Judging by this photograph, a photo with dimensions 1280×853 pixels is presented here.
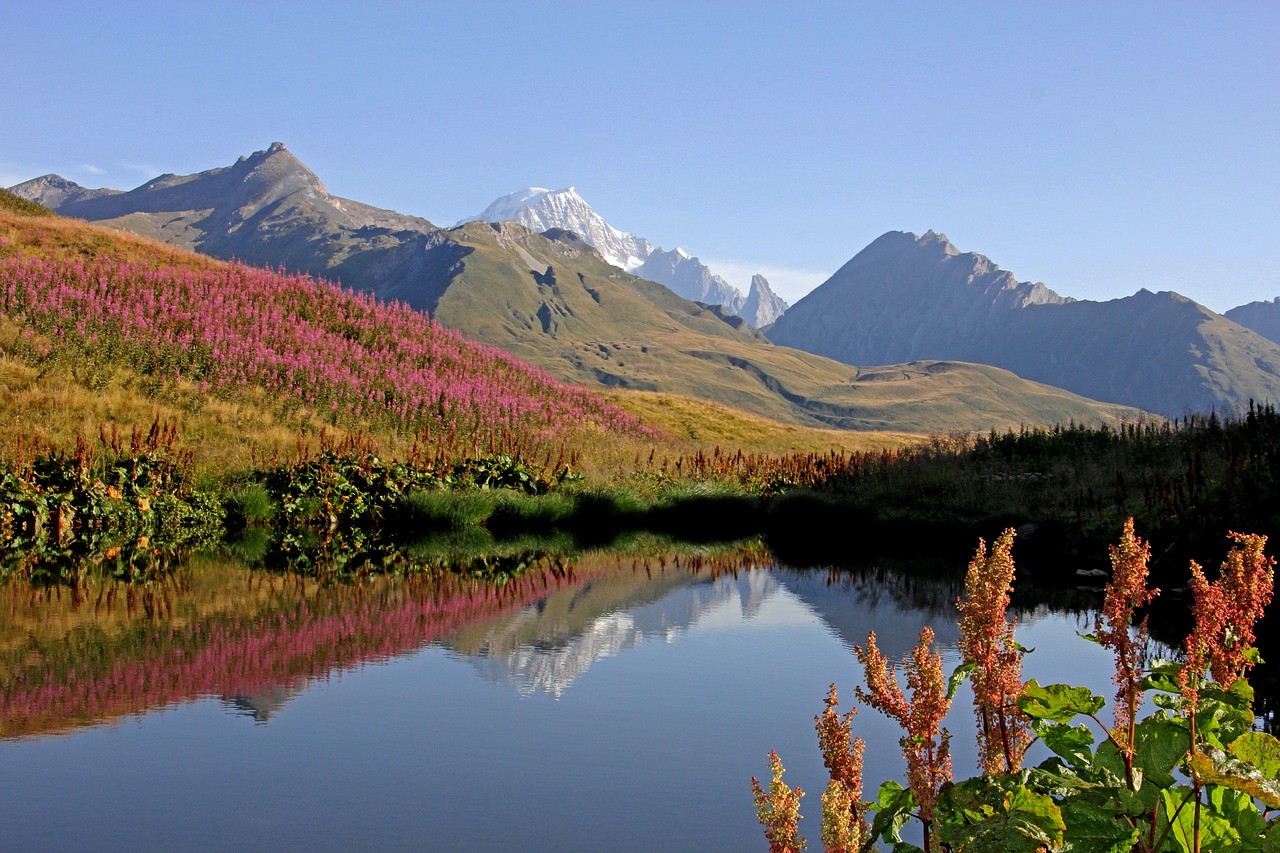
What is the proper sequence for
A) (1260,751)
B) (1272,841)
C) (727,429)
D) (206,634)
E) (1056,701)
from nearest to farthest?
(1260,751) < (1272,841) < (1056,701) < (206,634) < (727,429)

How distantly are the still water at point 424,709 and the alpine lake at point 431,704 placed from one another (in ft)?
0.10

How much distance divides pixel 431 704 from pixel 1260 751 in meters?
7.55

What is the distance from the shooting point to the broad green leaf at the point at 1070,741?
399cm

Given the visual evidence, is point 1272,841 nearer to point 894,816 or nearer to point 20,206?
point 894,816

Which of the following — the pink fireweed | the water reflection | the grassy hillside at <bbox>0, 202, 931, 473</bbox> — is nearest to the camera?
the water reflection

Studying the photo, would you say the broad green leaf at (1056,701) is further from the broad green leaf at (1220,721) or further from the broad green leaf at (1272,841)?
the broad green leaf at (1272,841)

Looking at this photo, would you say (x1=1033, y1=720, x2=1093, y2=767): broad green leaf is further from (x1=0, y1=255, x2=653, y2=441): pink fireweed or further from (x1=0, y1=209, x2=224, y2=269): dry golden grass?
(x1=0, y1=209, x2=224, y2=269): dry golden grass

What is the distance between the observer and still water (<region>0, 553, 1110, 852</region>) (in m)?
6.85

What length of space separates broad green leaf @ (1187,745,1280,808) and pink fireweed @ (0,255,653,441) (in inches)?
947

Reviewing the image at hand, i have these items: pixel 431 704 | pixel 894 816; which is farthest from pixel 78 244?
pixel 894 816

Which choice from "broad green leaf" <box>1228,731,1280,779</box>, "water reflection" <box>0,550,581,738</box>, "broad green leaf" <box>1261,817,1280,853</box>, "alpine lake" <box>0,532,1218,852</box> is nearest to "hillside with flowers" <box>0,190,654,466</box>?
"water reflection" <box>0,550,581,738</box>

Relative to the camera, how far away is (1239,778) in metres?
2.91

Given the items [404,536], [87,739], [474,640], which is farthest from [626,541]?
[87,739]

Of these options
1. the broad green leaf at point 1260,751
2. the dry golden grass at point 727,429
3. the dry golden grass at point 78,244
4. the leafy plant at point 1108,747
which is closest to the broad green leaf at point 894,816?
the leafy plant at point 1108,747
